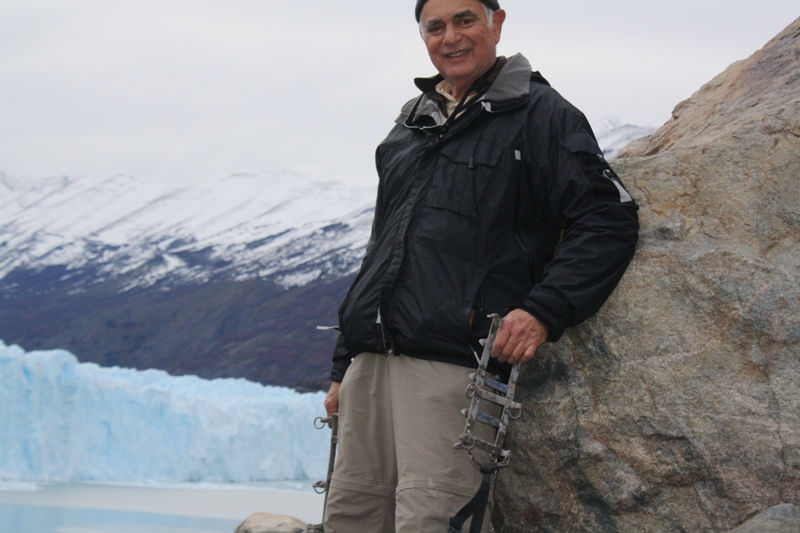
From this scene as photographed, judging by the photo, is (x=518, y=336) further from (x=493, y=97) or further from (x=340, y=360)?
(x=340, y=360)

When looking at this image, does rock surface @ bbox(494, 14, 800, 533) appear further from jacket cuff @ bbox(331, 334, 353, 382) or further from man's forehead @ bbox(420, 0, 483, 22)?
man's forehead @ bbox(420, 0, 483, 22)

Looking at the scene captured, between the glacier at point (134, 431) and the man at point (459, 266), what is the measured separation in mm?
8848

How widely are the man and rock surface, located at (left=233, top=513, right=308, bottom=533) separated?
216cm

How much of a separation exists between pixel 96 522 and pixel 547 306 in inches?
272

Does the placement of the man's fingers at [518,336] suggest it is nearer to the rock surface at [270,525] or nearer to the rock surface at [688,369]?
the rock surface at [688,369]

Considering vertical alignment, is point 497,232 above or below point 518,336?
above

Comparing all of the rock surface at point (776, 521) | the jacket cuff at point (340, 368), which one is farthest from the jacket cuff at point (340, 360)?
the rock surface at point (776, 521)

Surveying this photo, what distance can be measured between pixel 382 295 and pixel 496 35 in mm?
948

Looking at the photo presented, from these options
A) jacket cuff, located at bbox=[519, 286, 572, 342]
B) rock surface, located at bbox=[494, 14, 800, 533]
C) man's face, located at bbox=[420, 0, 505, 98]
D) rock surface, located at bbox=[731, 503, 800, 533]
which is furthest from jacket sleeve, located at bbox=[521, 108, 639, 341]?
rock surface, located at bbox=[731, 503, 800, 533]

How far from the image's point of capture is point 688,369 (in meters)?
2.44

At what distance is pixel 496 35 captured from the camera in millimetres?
2666

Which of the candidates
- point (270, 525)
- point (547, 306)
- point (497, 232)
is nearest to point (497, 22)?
point (497, 232)

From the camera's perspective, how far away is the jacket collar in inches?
95.4

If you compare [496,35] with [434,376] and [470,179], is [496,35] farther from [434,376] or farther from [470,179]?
[434,376]
